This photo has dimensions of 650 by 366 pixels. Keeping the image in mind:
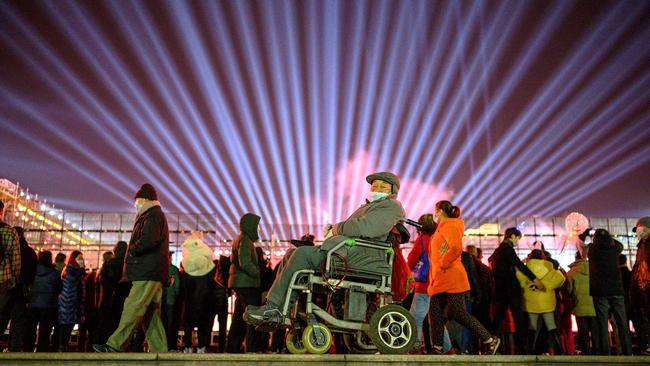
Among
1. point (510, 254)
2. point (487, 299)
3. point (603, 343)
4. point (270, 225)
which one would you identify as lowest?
point (603, 343)

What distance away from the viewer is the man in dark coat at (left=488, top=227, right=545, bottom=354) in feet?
28.0

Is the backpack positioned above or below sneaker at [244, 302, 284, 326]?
above

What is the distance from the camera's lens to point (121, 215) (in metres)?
24.7

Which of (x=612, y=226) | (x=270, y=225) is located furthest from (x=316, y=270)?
(x=612, y=226)

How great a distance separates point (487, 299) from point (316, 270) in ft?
13.9

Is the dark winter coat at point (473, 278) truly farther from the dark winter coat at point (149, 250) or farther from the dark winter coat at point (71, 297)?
the dark winter coat at point (71, 297)

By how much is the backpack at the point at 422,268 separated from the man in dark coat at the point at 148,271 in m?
3.06

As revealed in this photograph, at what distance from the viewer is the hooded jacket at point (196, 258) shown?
9.46 metres

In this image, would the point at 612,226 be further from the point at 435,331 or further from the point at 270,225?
the point at 435,331

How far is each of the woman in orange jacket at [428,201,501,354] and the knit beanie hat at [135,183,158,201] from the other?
3166mm

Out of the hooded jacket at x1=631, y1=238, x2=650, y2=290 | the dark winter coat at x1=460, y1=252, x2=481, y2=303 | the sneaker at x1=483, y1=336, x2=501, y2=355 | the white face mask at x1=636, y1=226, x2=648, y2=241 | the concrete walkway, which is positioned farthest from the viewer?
the dark winter coat at x1=460, y1=252, x2=481, y2=303

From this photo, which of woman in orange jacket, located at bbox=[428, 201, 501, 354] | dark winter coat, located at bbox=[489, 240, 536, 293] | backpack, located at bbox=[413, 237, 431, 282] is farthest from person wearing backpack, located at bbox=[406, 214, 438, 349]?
dark winter coat, located at bbox=[489, 240, 536, 293]

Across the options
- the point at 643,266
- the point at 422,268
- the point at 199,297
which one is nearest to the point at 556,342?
the point at 643,266

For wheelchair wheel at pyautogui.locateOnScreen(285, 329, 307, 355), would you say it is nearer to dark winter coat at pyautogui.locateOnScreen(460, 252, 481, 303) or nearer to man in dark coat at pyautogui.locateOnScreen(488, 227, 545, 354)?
dark winter coat at pyautogui.locateOnScreen(460, 252, 481, 303)
